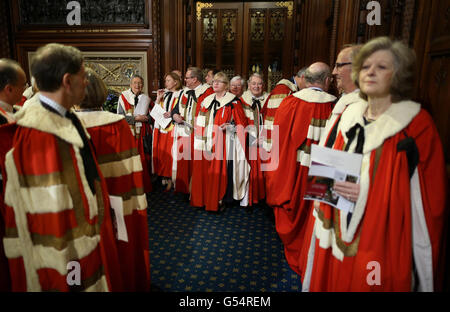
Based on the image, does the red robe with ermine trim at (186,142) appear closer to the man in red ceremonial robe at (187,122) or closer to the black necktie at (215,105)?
the man in red ceremonial robe at (187,122)

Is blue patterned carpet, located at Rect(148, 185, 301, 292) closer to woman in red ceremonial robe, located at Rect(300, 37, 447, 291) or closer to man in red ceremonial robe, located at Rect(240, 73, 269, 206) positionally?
man in red ceremonial robe, located at Rect(240, 73, 269, 206)

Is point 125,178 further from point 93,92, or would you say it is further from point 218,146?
point 218,146

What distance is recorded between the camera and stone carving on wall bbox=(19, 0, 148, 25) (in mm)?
6121

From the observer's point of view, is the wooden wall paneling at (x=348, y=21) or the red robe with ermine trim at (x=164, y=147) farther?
the red robe with ermine trim at (x=164, y=147)

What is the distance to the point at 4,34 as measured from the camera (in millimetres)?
6367

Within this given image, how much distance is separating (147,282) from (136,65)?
17.7ft

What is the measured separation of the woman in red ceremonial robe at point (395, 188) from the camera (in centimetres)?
137

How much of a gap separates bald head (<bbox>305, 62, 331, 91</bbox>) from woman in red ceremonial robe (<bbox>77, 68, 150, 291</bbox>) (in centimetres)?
192

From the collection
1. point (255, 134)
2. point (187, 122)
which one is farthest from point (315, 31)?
point (187, 122)

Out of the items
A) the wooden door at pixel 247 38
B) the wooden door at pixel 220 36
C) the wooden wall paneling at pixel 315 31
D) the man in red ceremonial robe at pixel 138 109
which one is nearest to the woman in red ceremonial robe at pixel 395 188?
the man in red ceremonial robe at pixel 138 109

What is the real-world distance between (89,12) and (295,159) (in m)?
5.92

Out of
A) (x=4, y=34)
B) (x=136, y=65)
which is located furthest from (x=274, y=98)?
(x=4, y=34)

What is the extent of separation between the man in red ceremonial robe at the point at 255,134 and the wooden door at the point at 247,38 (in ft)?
7.03

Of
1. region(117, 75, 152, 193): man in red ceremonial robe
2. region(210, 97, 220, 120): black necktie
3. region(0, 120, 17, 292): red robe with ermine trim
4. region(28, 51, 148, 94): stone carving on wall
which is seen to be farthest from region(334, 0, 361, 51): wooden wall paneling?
region(28, 51, 148, 94): stone carving on wall
